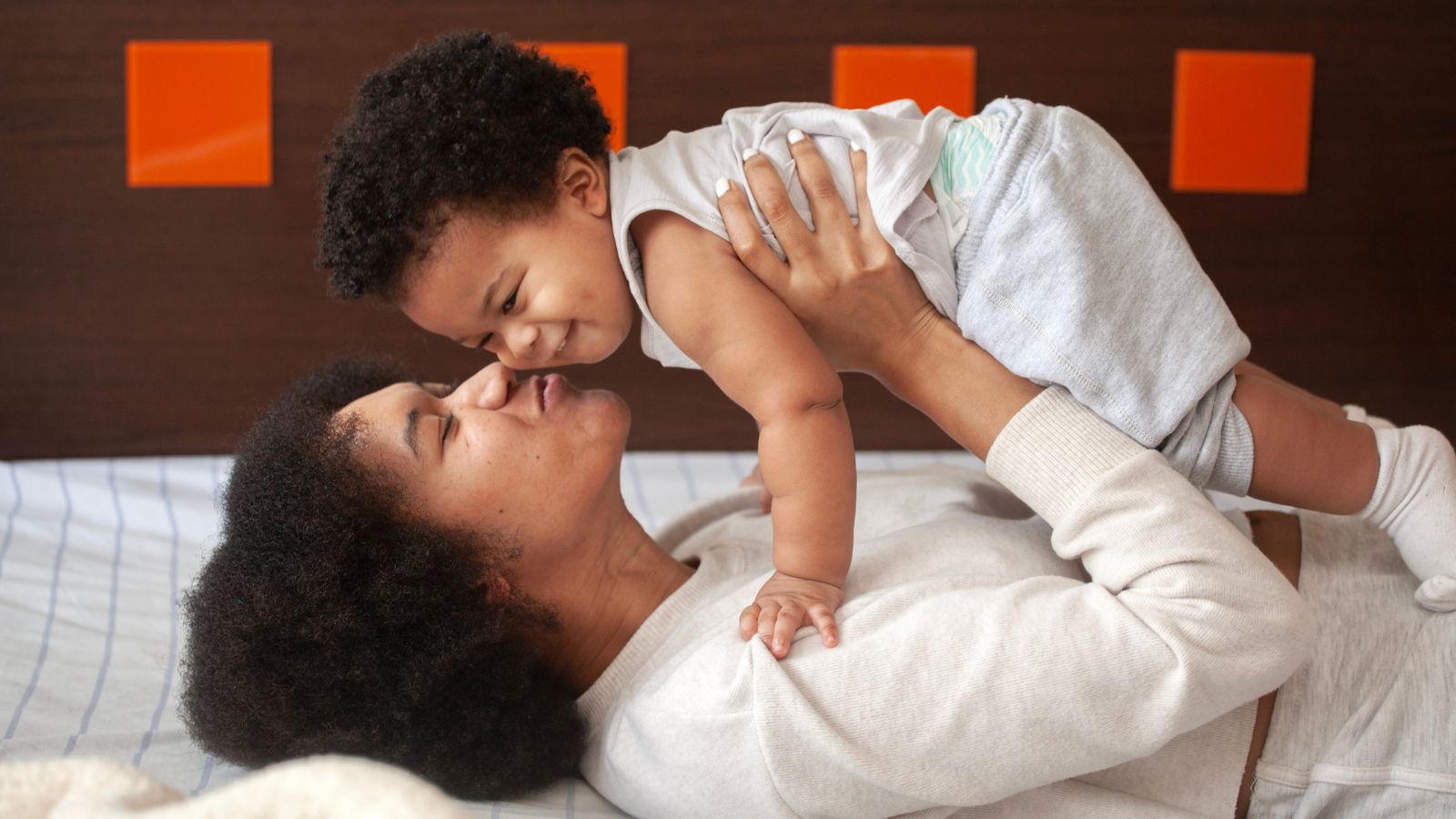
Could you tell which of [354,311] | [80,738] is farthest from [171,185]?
[80,738]

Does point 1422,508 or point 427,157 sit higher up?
point 427,157

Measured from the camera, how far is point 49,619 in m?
1.68

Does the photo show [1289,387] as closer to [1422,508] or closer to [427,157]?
[1422,508]

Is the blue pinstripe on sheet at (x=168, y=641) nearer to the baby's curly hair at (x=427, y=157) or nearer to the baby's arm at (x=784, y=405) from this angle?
the baby's curly hair at (x=427, y=157)

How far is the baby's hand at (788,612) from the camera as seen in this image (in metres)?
1.11

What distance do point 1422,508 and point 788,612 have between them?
0.63 meters

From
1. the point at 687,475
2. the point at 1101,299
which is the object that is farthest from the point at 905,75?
the point at 1101,299

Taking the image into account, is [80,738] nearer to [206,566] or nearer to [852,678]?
[206,566]

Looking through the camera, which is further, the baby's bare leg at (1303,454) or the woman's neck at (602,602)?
the woman's neck at (602,602)

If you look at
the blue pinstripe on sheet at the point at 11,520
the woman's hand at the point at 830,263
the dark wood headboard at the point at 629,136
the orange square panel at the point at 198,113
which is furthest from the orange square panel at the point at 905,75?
the blue pinstripe on sheet at the point at 11,520

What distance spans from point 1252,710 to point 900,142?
622mm

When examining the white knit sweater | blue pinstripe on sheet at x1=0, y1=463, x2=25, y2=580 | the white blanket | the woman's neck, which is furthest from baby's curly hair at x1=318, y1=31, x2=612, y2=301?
blue pinstripe on sheet at x1=0, y1=463, x2=25, y2=580

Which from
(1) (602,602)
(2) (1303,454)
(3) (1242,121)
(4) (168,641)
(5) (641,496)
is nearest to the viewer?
(2) (1303,454)

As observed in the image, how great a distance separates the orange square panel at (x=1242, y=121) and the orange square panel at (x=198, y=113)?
5.58 ft
